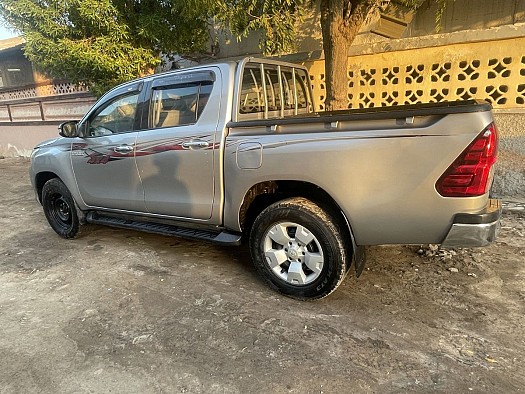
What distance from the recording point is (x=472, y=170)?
2.26 meters

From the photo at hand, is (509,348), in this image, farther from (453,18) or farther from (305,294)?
(453,18)

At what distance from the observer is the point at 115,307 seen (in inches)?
120

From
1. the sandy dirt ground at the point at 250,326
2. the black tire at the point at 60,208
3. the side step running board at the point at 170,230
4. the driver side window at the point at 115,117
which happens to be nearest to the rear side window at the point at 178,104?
the driver side window at the point at 115,117

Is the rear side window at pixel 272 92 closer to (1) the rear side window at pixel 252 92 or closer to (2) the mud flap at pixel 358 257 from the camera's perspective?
(1) the rear side window at pixel 252 92

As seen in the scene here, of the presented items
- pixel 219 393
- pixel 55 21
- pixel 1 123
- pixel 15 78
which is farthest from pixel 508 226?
pixel 15 78

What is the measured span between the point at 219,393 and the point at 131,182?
242 cm

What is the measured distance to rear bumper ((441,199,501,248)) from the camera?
7.70 ft

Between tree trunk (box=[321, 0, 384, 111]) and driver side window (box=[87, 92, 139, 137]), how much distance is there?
301cm

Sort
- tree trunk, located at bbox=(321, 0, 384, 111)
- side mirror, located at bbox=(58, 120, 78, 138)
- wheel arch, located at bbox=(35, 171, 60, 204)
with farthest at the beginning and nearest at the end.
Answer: tree trunk, located at bbox=(321, 0, 384, 111), wheel arch, located at bbox=(35, 171, 60, 204), side mirror, located at bbox=(58, 120, 78, 138)

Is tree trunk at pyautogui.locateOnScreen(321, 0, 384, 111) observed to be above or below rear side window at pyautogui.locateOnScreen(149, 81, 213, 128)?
above

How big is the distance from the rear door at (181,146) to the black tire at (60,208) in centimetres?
144

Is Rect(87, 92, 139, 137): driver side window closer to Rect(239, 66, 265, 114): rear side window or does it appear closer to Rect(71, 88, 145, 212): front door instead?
Rect(71, 88, 145, 212): front door

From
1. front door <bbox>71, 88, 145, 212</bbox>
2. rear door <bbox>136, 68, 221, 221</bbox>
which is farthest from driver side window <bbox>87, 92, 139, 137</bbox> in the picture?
rear door <bbox>136, 68, 221, 221</bbox>

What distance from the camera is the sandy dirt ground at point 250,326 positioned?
2.20m
